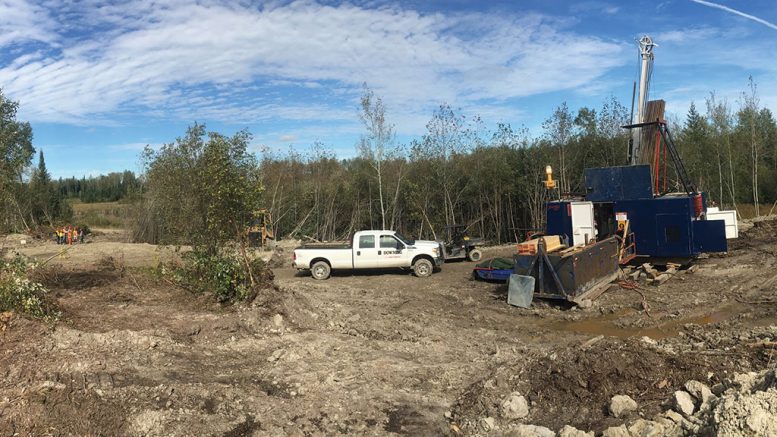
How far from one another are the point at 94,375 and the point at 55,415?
3.50 feet

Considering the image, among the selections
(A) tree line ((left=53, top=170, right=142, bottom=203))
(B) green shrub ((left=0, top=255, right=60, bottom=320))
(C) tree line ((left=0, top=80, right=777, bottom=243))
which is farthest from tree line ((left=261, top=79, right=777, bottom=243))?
(A) tree line ((left=53, top=170, right=142, bottom=203))

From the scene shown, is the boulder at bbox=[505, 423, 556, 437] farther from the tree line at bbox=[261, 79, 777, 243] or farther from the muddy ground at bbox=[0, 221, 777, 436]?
the tree line at bbox=[261, 79, 777, 243]

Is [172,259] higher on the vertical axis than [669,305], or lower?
higher

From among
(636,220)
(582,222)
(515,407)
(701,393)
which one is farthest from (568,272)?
(701,393)

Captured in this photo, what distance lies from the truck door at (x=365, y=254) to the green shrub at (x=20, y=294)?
34.2 ft

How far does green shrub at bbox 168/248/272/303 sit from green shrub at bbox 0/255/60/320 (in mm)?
3116

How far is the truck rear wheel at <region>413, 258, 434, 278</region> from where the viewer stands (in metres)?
17.8

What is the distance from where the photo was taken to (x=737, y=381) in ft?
17.2

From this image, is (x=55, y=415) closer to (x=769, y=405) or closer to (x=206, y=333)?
(x=206, y=333)

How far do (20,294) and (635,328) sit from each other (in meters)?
11.2

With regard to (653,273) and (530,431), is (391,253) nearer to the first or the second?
(653,273)

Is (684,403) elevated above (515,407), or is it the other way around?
(684,403)

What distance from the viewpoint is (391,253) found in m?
18.0

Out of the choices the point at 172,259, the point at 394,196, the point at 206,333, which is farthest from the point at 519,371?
the point at 394,196
